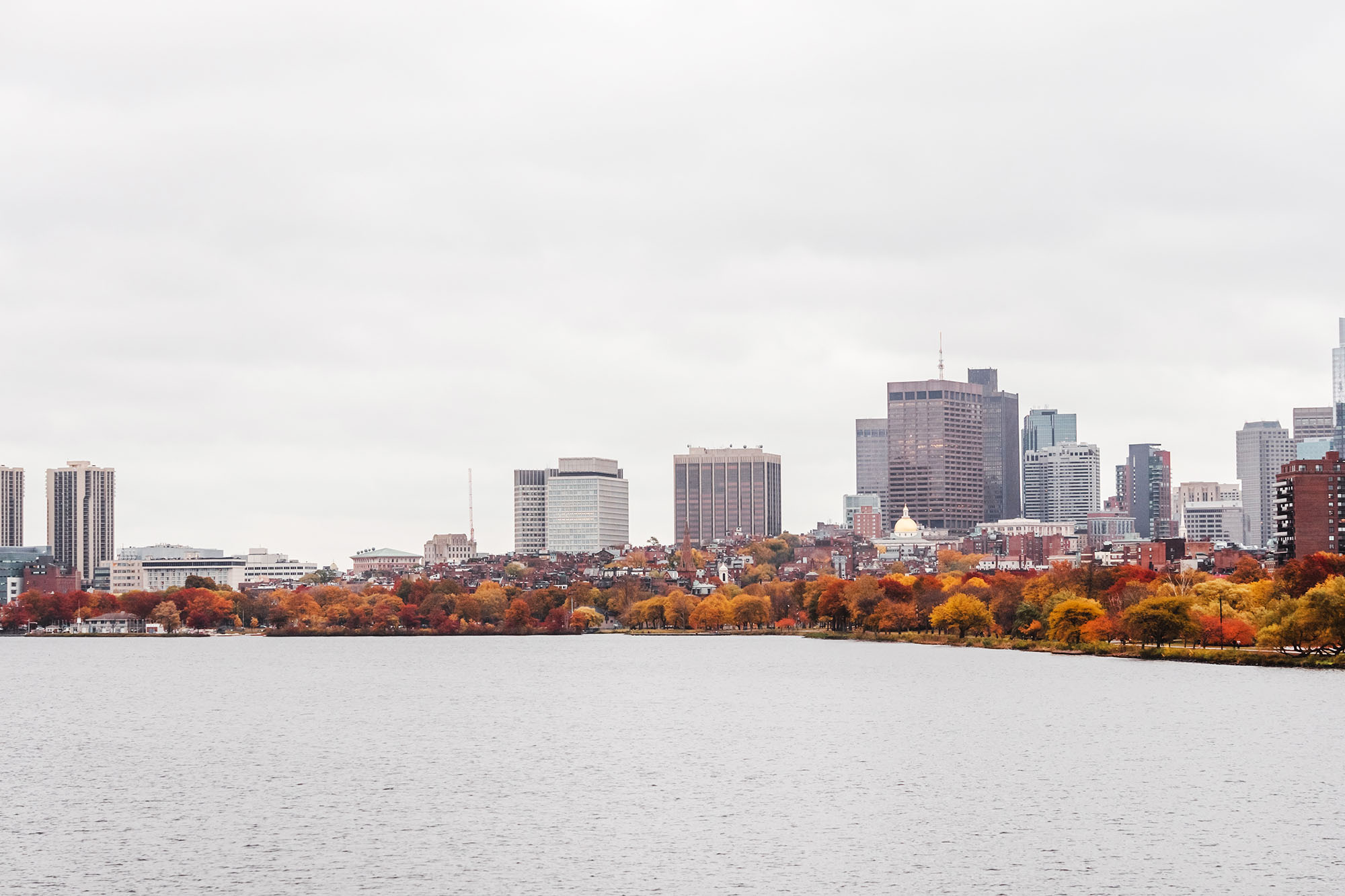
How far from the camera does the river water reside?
6069 cm

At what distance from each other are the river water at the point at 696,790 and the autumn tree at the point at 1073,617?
118 ft

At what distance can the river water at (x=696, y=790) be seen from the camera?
60.7 metres

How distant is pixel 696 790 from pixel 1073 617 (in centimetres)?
10885

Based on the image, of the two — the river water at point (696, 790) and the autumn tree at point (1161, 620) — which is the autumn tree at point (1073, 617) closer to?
the autumn tree at point (1161, 620)

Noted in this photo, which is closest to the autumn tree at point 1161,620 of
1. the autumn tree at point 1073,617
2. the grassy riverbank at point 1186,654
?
the grassy riverbank at point 1186,654

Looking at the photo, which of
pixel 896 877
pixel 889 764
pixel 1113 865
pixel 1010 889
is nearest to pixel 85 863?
pixel 896 877

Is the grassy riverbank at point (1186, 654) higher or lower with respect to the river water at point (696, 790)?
higher

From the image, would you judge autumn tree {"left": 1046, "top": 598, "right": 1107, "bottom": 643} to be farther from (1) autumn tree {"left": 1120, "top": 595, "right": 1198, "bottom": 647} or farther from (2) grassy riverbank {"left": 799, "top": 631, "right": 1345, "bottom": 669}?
(1) autumn tree {"left": 1120, "top": 595, "right": 1198, "bottom": 647}

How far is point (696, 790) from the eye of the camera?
8069 cm

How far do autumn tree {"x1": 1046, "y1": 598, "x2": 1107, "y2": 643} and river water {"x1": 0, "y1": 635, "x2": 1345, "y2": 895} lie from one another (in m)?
36.1

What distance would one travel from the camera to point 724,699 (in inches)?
5241

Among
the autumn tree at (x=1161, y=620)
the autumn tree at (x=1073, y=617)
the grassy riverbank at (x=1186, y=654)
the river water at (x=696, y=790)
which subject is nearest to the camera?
the river water at (x=696, y=790)

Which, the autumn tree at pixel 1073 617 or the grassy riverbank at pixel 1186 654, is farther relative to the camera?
the autumn tree at pixel 1073 617

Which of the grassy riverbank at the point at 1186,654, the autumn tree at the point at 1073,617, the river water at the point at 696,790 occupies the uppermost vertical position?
the autumn tree at the point at 1073,617
